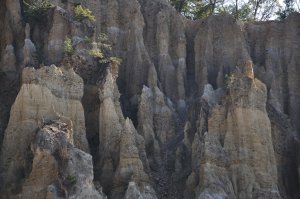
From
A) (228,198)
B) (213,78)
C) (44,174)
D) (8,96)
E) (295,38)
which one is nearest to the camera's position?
(44,174)

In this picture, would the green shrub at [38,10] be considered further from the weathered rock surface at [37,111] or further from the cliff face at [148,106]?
the weathered rock surface at [37,111]

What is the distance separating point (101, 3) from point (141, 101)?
9208 mm

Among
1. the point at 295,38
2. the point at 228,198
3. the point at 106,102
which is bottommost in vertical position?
the point at 228,198

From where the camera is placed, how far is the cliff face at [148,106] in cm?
4366

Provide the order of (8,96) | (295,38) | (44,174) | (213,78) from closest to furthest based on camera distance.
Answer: (44,174) → (8,96) → (213,78) → (295,38)

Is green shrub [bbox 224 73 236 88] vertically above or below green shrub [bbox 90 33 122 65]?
below

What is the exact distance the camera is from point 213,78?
54.4 metres

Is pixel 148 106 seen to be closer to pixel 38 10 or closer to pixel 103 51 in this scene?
pixel 103 51

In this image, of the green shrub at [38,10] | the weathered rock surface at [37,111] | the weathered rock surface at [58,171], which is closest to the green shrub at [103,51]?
the weathered rock surface at [37,111]

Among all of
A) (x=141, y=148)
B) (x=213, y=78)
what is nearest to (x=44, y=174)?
(x=141, y=148)

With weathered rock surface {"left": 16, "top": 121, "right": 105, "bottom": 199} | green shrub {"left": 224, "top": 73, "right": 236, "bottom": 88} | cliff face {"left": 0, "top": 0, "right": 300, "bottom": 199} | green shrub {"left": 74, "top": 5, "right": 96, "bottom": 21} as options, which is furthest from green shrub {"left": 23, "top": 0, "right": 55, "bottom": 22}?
weathered rock surface {"left": 16, "top": 121, "right": 105, "bottom": 199}

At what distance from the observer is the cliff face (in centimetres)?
4366

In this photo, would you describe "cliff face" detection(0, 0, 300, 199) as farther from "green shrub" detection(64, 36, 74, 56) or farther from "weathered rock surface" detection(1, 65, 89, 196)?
"green shrub" detection(64, 36, 74, 56)

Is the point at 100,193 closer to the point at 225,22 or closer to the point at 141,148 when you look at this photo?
the point at 141,148
